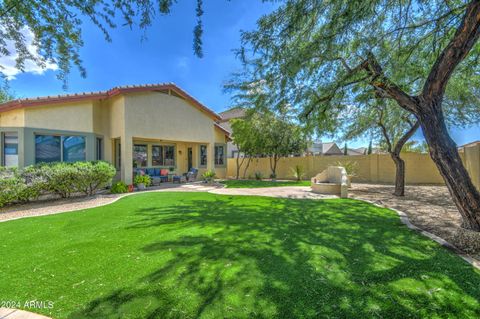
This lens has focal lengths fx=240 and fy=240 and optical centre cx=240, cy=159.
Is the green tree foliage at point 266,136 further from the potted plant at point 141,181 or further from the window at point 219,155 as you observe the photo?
the potted plant at point 141,181

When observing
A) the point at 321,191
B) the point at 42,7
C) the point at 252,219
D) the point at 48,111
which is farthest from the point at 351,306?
the point at 48,111

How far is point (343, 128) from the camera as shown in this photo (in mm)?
15711

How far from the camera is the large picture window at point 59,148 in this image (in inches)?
446

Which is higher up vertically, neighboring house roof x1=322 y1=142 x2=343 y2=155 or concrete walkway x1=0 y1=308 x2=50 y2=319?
neighboring house roof x1=322 y1=142 x2=343 y2=155

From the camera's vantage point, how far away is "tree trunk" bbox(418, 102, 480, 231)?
513 centimetres

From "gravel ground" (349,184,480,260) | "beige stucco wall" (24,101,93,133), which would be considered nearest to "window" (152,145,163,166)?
"beige stucco wall" (24,101,93,133)

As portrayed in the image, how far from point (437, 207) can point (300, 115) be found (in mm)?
5830

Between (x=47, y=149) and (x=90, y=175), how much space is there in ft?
9.34

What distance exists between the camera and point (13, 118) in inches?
429

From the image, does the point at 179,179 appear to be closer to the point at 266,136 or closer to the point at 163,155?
the point at 163,155

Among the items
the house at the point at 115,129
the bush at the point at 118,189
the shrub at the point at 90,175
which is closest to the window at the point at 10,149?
the house at the point at 115,129

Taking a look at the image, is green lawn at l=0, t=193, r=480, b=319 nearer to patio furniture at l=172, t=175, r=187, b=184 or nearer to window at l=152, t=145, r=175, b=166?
patio furniture at l=172, t=175, r=187, b=184

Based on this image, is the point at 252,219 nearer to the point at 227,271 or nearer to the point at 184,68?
the point at 227,271

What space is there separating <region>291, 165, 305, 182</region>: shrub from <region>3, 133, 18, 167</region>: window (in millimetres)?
17426
